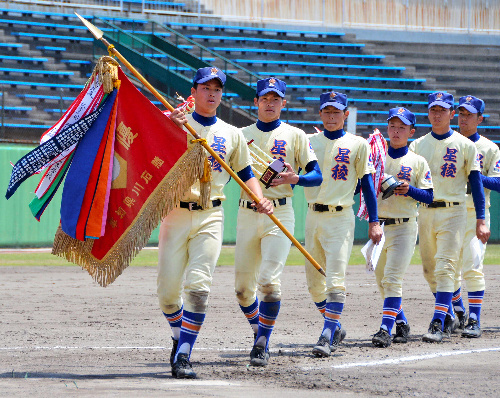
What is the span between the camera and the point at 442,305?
8289 mm

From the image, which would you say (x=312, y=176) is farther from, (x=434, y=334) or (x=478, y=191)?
(x=478, y=191)

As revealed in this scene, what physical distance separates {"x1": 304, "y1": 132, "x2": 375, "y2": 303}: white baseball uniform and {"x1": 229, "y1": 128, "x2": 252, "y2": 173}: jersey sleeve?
1247 millimetres

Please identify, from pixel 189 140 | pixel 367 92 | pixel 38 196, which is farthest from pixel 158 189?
pixel 367 92

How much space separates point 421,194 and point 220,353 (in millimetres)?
2531

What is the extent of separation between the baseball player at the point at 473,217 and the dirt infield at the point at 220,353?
374 millimetres

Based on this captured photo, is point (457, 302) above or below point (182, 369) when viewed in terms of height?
below

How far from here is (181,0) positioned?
3048cm

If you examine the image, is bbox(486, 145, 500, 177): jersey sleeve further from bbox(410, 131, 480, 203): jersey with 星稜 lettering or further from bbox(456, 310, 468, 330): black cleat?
bbox(456, 310, 468, 330): black cleat

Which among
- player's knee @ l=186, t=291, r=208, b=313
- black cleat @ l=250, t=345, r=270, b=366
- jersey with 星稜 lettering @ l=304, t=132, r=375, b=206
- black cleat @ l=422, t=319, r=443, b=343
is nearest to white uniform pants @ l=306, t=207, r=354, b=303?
jersey with 星稜 lettering @ l=304, t=132, r=375, b=206

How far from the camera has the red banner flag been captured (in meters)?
6.19

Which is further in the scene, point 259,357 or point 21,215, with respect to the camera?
point 21,215

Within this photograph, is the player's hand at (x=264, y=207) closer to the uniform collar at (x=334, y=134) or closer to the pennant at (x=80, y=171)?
the pennant at (x=80, y=171)

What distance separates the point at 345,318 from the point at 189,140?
13.6 ft

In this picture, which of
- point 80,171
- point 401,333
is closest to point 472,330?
point 401,333
